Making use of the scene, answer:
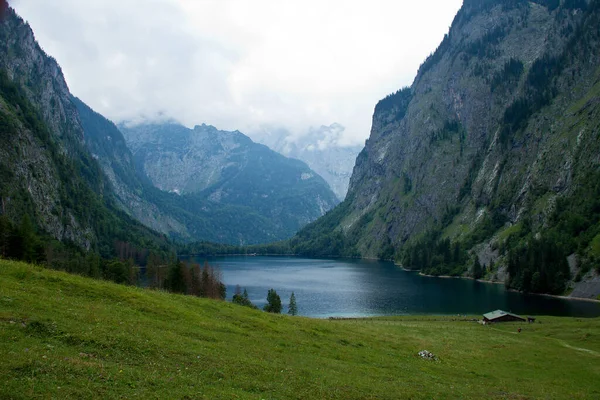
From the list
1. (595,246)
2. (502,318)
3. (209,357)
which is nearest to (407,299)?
(502,318)

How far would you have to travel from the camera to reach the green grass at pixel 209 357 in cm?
1980

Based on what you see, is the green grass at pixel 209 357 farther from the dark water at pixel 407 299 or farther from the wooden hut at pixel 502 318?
the dark water at pixel 407 299

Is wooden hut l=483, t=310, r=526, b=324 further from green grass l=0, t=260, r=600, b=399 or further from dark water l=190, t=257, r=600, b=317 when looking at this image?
green grass l=0, t=260, r=600, b=399

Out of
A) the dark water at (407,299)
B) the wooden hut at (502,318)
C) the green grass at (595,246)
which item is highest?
the green grass at (595,246)

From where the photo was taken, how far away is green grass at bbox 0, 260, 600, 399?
1980 cm

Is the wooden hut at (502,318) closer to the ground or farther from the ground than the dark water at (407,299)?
farther from the ground

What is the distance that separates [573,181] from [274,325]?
7928 inches

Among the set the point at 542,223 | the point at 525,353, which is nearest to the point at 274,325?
the point at 525,353

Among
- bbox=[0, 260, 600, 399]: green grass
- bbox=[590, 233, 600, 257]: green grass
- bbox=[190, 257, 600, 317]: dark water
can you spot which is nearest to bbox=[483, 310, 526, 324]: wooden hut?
bbox=[190, 257, 600, 317]: dark water

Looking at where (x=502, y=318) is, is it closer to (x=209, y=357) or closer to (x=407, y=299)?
(x=407, y=299)

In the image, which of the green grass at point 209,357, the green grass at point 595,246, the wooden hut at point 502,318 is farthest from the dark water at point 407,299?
the green grass at point 209,357

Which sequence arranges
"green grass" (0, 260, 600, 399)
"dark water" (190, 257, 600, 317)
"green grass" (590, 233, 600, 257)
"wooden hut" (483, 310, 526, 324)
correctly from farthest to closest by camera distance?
"green grass" (590, 233, 600, 257) < "dark water" (190, 257, 600, 317) < "wooden hut" (483, 310, 526, 324) < "green grass" (0, 260, 600, 399)

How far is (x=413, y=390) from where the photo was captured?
95.1 feet

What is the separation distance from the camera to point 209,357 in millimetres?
26641
